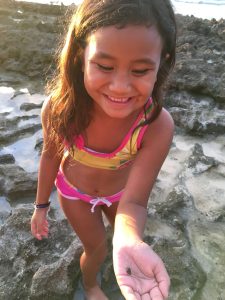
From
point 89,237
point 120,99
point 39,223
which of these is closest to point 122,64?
point 120,99

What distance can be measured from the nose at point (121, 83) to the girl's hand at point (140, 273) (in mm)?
536

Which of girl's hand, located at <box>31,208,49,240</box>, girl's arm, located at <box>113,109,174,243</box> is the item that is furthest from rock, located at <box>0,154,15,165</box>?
girl's arm, located at <box>113,109,174,243</box>

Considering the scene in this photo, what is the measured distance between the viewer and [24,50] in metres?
5.54

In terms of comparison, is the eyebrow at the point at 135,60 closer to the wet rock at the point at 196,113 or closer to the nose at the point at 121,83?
the nose at the point at 121,83

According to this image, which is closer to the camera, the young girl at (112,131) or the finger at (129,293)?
the finger at (129,293)

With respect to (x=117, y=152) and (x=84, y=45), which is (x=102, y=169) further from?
(x=84, y=45)

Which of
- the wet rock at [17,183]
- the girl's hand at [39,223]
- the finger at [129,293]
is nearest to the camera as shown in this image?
the finger at [129,293]

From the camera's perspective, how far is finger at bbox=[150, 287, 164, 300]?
1175mm

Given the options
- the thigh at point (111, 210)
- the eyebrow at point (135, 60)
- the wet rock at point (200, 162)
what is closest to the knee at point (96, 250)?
the thigh at point (111, 210)

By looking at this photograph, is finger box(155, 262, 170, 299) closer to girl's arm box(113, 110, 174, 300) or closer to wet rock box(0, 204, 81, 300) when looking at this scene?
girl's arm box(113, 110, 174, 300)

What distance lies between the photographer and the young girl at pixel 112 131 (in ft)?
4.38

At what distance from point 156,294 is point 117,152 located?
0.71 metres

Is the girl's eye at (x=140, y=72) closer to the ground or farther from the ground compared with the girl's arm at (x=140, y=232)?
farther from the ground

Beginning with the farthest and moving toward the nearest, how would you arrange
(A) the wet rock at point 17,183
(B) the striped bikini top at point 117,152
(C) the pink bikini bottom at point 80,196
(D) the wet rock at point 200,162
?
1. (D) the wet rock at point 200,162
2. (A) the wet rock at point 17,183
3. (C) the pink bikini bottom at point 80,196
4. (B) the striped bikini top at point 117,152
